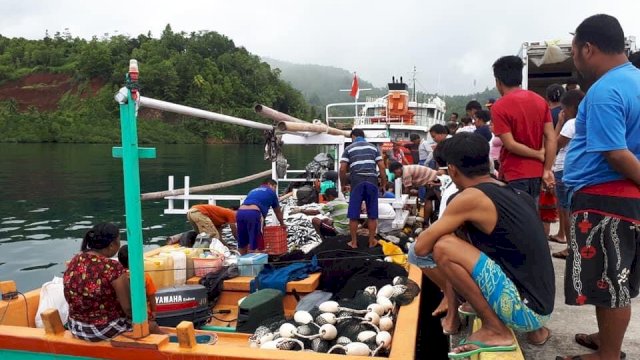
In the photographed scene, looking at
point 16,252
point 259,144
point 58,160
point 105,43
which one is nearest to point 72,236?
point 16,252

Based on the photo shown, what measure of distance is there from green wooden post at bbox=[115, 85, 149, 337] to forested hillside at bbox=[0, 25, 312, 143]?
55.3 meters

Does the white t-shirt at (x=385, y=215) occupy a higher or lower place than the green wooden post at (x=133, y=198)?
lower

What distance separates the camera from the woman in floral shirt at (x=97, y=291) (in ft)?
11.1

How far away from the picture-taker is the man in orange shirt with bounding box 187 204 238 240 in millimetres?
7782

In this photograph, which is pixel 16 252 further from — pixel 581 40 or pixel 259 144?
pixel 259 144

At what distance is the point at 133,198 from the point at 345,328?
1.84m

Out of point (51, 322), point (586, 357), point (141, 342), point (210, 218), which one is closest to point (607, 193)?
point (586, 357)

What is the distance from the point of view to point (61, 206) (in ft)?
58.4

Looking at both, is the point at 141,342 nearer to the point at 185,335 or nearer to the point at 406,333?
the point at 185,335

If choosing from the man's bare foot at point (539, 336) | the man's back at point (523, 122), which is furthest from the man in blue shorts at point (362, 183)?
the man's bare foot at point (539, 336)

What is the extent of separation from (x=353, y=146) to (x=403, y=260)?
1831mm

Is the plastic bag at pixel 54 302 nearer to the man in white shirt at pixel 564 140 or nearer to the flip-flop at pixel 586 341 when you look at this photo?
the flip-flop at pixel 586 341

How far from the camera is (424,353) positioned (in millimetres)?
5141

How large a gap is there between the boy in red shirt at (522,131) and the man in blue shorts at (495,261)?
1308 millimetres
